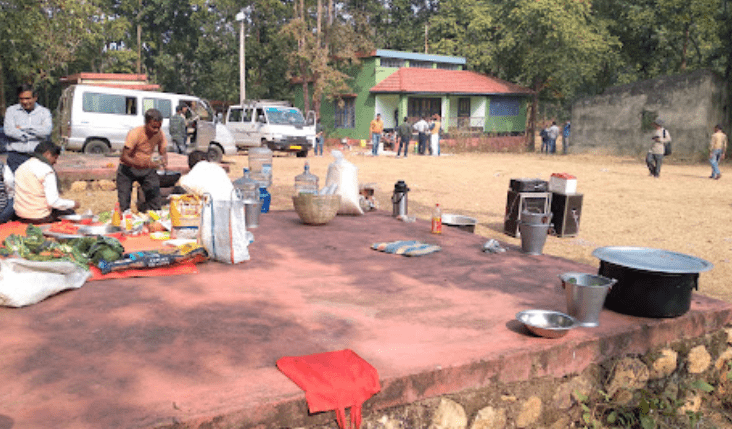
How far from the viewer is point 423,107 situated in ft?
94.8

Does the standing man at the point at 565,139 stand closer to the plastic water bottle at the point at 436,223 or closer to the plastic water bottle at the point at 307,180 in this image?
the plastic water bottle at the point at 307,180

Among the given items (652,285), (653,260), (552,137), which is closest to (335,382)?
(652,285)

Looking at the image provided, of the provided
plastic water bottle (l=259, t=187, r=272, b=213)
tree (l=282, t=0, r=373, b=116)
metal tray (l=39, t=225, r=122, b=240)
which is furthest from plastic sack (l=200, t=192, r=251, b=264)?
tree (l=282, t=0, r=373, b=116)

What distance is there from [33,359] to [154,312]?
2.76ft

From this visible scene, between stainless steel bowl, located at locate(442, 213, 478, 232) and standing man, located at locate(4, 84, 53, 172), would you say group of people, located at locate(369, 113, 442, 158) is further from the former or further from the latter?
standing man, located at locate(4, 84, 53, 172)

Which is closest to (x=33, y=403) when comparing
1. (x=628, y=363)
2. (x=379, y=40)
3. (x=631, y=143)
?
(x=628, y=363)

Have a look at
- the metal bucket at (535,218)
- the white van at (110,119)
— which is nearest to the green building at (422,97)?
the white van at (110,119)

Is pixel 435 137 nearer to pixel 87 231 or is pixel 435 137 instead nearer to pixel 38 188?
pixel 38 188

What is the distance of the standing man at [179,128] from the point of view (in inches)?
542

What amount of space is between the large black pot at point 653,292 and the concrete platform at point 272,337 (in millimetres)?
77

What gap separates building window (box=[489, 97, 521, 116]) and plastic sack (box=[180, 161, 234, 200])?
26.5 meters

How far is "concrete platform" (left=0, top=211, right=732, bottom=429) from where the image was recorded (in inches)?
99.0

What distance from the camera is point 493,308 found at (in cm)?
393

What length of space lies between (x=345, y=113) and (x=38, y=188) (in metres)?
24.4
